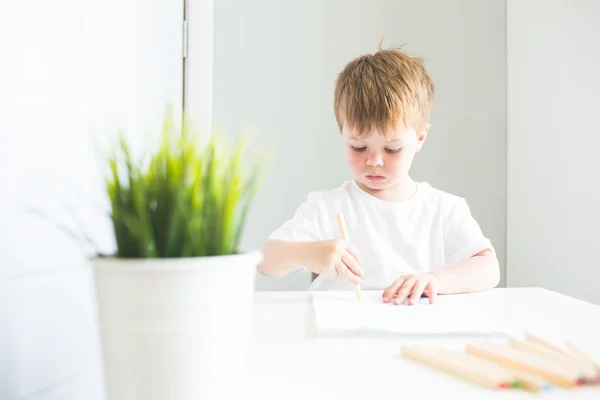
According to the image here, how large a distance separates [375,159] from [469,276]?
35 cm

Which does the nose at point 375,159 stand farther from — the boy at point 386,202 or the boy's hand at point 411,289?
the boy's hand at point 411,289

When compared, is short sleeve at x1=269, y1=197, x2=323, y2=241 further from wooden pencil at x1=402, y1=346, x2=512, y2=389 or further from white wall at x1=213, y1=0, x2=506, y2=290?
white wall at x1=213, y1=0, x2=506, y2=290

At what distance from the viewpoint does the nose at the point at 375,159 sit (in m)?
1.25

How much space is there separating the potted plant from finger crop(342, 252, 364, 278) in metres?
0.50

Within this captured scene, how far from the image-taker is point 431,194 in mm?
1419

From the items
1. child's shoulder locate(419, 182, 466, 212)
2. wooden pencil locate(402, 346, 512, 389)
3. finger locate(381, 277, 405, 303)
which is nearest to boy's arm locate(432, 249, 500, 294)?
finger locate(381, 277, 405, 303)

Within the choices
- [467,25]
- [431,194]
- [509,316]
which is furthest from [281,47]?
[509,316]

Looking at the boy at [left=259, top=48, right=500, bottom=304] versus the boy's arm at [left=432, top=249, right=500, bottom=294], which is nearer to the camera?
the boy's arm at [left=432, top=249, right=500, bottom=294]

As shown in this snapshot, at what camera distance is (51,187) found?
0.63 meters

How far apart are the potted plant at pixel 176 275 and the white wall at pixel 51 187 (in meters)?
0.06

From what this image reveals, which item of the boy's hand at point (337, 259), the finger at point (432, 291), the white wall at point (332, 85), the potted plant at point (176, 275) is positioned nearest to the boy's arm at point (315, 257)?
the boy's hand at point (337, 259)

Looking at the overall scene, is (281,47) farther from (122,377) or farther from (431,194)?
(122,377)

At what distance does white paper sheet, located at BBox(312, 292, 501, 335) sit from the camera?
25.4 inches

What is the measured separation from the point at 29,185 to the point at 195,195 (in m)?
0.30
